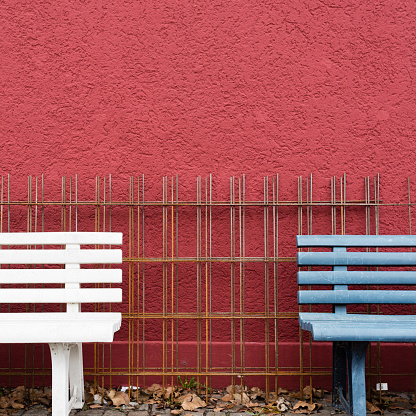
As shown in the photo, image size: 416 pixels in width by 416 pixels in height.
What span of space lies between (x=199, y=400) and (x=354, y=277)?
55.8 inches

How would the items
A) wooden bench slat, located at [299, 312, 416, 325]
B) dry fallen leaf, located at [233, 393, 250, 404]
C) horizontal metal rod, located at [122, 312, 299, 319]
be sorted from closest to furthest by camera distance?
1. wooden bench slat, located at [299, 312, 416, 325]
2. dry fallen leaf, located at [233, 393, 250, 404]
3. horizontal metal rod, located at [122, 312, 299, 319]

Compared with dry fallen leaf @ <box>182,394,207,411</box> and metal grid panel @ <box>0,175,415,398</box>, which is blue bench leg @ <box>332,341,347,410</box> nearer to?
metal grid panel @ <box>0,175,415,398</box>

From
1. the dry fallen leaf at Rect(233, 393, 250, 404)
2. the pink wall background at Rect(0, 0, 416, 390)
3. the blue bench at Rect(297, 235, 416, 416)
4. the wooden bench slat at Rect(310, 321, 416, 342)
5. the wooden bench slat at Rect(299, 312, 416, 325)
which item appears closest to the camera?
the wooden bench slat at Rect(310, 321, 416, 342)

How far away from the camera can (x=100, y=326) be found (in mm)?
2389

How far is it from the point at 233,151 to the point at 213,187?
0.34 meters

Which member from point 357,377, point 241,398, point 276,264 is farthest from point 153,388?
point 357,377

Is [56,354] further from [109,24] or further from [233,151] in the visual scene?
[109,24]

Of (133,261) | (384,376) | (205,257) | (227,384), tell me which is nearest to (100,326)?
(133,261)

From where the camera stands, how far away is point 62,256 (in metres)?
2.84

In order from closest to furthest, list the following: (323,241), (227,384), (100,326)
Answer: (100,326)
(323,241)
(227,384)

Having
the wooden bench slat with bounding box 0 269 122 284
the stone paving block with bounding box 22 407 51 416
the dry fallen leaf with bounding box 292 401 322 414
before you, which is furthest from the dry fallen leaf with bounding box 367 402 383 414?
the stone paving block with bounding box 22 407 51 416

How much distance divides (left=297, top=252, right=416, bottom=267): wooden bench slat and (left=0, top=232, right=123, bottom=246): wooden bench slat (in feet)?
4.32

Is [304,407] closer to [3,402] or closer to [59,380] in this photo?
[59,380]

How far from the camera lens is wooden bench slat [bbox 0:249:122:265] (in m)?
2.81
